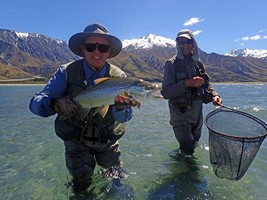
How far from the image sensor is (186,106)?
7.82 m

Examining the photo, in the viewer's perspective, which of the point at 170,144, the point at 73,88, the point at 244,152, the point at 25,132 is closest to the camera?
the point at 73,88

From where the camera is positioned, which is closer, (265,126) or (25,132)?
(265,126)

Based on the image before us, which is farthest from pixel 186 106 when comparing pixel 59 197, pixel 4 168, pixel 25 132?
pixel 25 132

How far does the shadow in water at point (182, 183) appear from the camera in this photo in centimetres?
660

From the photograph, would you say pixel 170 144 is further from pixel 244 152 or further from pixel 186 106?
pixel 244 152

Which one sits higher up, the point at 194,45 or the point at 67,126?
the point at 194,45

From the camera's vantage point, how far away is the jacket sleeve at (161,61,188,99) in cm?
743

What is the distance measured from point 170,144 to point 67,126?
644cm

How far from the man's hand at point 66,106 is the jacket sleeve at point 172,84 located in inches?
119

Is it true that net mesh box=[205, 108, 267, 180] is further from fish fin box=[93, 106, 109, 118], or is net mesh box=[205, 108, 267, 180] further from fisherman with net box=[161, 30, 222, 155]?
fish fin box=[93, 106, 109, 118]

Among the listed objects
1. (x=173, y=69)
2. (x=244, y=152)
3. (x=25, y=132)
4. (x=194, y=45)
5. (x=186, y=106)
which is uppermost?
(x=194, y=45)

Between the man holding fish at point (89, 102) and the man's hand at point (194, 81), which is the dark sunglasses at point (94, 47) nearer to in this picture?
the man holding fish at point (89, 102)

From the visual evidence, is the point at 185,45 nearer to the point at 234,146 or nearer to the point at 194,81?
the point at 194,81

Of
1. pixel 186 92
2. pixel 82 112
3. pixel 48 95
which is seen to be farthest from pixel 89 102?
pixel 186 92
